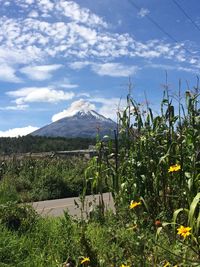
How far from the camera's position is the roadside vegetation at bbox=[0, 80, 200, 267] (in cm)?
542

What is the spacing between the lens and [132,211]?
6.88 meters

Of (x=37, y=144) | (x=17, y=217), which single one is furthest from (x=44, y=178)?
(x=37, y=144)

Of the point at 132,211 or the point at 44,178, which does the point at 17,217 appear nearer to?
the point at 132,211

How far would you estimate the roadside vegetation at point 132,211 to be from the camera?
542cm

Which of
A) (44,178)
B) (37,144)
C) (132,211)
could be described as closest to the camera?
(132,211)

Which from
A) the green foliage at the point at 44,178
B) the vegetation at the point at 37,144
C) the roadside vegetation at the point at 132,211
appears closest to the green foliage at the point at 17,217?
the roadside vegetation at the point at 132,211

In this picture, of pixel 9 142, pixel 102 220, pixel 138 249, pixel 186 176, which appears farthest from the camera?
pixel 9 142

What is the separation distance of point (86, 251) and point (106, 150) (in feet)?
10.7

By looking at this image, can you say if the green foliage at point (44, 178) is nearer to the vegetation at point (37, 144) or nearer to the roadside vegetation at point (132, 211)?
the roadside vegetation at point (132, 211)

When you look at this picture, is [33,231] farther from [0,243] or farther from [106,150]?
[106,150]

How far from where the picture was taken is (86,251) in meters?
5.48

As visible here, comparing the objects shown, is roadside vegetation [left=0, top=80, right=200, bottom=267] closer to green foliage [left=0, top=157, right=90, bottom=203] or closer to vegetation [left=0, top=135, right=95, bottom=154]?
green foliage [left=0, top=157, right=90, bottom=203]

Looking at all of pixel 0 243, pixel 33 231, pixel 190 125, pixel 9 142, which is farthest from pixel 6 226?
pixel 9 142

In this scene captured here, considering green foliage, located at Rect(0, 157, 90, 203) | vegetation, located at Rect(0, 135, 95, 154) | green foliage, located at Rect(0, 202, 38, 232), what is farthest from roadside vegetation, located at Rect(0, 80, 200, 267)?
vegetation, located at Rect(0, 135, 95, 154)
